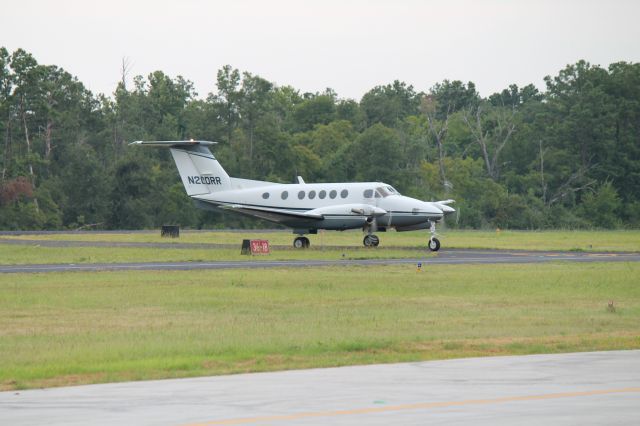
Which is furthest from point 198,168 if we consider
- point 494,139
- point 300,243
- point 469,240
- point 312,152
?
point 494,139

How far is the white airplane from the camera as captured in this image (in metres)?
49.2

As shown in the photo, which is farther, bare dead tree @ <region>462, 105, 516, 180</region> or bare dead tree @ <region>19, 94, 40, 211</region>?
bare dead tree @ <region>462, 105, 516, 180</region>

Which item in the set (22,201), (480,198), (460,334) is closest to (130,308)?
(460,334)

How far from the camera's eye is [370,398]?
12.8m

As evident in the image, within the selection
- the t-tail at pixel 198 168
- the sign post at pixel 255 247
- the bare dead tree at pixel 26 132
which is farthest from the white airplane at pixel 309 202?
the bare dead tree at pixel 26 132

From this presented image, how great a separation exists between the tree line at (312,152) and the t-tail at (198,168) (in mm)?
34946

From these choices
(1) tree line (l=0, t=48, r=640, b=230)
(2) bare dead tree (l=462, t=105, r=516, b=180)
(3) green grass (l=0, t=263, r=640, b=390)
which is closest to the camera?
(3) green grass (l=0, t=263, r=640, b=390)

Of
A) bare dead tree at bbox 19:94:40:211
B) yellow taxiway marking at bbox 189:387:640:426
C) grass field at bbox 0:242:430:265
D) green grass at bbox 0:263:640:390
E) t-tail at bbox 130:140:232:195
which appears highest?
bare dead tree at bbox 19:94:40:211

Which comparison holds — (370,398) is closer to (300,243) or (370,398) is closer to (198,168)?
(300,243)

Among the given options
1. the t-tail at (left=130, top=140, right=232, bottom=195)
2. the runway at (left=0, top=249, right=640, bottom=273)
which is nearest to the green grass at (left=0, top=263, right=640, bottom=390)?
the runway at (left=0, top=249, right=640, bottom=273)

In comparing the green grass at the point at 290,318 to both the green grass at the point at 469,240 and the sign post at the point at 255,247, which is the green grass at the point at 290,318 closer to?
the sign post at the point at 255,247

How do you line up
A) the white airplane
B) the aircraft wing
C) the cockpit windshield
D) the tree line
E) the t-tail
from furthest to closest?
the tree line
the t-tail
the aircraft wing
the cockpit windshield
the white airplane

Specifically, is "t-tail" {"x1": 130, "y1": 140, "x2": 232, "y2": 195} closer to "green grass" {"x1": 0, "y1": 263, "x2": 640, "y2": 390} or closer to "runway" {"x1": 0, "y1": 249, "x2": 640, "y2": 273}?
"runway" {"x1": 0, "y1": 249, "x2": 640, "y2": 273}

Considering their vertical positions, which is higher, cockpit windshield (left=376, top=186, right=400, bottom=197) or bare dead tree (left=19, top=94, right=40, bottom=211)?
bare dead tree (left=19, top=94, right=40, bottom=211)
